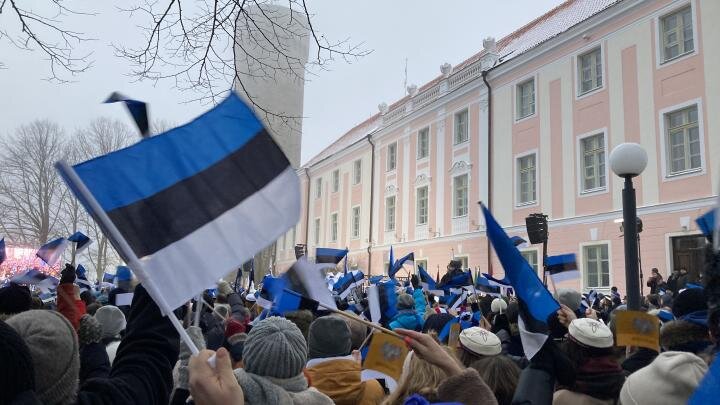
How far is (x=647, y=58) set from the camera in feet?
59.3

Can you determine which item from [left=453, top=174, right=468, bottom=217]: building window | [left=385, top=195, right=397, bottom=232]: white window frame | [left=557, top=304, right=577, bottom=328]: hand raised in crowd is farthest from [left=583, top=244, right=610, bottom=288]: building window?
[left=557, top=304, right=577, bottom=328]: hand raised in crowd

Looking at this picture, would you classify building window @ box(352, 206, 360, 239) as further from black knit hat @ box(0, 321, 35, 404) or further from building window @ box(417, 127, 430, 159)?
black knit hat @ box(0, 321, 35, 404)

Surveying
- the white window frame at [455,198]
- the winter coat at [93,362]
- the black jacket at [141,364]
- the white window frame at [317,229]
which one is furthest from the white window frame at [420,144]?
the black jacket at [141,364]

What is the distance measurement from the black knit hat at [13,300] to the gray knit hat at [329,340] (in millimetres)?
1978

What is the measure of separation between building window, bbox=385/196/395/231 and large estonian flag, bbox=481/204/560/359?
1137 inches

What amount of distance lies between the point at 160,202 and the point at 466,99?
24958mm

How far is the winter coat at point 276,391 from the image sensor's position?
213 cm

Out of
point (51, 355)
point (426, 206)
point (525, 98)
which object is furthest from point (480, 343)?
point (426, 206)

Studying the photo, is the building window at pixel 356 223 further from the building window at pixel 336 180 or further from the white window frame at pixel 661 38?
the white window frame at pixel 661 38

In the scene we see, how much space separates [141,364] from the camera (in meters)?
1.87

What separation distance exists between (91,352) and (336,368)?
133cm

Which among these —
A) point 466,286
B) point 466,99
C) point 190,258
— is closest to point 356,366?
point 190,258

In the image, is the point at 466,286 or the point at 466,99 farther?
the point at 466,99

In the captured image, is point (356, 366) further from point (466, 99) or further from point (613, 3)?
point (466, 99)
